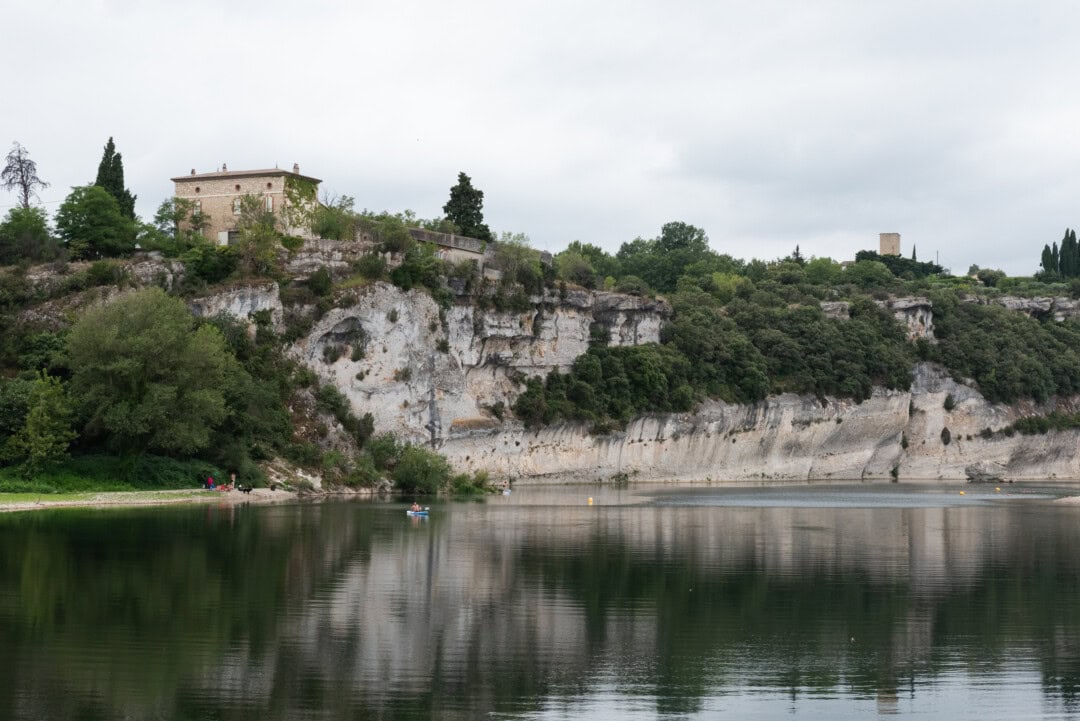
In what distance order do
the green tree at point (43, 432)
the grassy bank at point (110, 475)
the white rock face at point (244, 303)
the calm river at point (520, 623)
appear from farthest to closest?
the white rock face at point (244, 303) < the green tree at point (43, 432) < the grassy bank at point (110, 475) < the calm river at point (520, 623)

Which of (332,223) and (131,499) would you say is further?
(332,223)

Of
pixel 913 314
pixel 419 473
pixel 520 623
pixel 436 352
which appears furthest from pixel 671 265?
pixel 520 623

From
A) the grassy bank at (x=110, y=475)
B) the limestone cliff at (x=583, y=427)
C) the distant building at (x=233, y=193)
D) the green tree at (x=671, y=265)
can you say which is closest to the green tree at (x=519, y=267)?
the limestone cliff at (x=583, y=427)

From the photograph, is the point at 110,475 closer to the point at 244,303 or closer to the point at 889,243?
the point at 244,303

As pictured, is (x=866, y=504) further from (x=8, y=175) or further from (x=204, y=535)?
(x=8, y=175)

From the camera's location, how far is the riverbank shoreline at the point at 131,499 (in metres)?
51.5

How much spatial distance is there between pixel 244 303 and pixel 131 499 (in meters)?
22.1

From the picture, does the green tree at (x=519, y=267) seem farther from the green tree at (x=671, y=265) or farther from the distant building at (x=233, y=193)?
the green tree at (x=671, y=265)

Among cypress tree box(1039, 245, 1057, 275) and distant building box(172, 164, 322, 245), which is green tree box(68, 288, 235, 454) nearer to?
distant building box(172, 164, 322, 245)

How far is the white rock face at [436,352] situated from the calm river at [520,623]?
109ft

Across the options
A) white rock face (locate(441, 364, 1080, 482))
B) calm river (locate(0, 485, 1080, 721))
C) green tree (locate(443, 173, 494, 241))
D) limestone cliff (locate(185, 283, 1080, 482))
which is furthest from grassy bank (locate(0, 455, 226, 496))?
green tree (locate(443, 173, 494, 241))

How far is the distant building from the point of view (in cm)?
8725

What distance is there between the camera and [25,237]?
255ft

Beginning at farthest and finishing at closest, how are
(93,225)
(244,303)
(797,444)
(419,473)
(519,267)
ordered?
(797,444), (519,267), (93,225), (244,303), (419,473)
